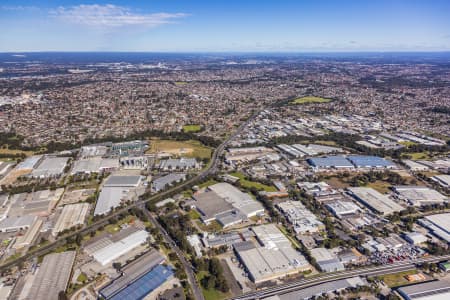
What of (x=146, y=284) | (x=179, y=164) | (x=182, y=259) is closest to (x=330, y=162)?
(x=179, y=164)

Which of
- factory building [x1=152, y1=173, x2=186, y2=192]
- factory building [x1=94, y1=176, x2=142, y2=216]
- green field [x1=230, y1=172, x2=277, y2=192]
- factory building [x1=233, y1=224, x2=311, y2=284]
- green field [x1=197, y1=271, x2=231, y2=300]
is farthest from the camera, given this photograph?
green field [x1=230, y1=172, x2=277, y2=192]

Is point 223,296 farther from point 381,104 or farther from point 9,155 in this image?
point 381,104

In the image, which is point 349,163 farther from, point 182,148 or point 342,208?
point 182,148

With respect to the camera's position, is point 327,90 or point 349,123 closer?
point 349,123

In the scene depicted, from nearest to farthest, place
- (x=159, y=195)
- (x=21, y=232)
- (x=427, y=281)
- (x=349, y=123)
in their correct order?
(x=427, y=281) < (x=21, y=232) < (x=159, y=195) < (x=349, y=123)

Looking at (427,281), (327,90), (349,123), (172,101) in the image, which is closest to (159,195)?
(427,281)

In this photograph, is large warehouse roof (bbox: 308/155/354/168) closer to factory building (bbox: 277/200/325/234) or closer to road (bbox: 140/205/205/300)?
factory building (bbox: 277/200/325/234)

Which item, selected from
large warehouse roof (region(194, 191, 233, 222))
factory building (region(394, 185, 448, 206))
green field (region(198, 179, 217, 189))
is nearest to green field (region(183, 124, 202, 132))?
green field (region(198, 179, 217, 189))

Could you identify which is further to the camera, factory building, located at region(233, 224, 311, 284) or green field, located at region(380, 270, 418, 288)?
factory building, located at region(233, 224, 311, 284)
